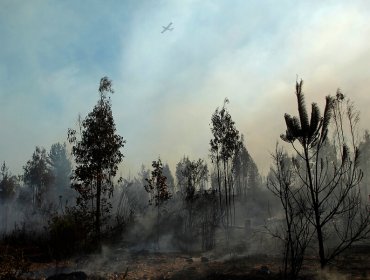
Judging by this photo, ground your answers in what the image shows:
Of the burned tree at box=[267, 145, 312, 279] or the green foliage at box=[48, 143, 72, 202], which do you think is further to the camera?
the green foliage at box=[48, 143, 72, 202]

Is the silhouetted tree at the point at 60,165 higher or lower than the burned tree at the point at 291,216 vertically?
higher

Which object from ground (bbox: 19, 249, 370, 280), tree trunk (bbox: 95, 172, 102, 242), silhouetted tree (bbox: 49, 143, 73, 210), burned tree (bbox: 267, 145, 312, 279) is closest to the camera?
burned tree (bbox: 267, 145, 312, 279)

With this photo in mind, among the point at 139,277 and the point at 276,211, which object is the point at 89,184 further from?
the point at 276,211

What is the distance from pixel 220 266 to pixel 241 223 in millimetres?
23540

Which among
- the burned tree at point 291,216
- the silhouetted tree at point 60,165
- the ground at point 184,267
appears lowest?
the ground at point 184,267

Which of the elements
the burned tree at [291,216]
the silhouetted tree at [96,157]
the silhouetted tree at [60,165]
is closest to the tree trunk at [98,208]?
the silhouetted tree at [96,157]

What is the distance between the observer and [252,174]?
71562mm

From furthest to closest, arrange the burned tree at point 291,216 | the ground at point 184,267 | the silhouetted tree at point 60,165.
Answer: the silhouetted tree at point 60,165
the ground at point 184,267
the burned tree at point 291,216

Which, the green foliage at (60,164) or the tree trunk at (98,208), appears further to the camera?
the green foliage at (60,164)

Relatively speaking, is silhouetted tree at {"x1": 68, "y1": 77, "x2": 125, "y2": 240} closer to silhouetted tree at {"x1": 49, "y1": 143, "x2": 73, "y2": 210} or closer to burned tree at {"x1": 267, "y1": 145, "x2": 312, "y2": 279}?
burned tree at {"x1": 267, "y1": 145, "x2": 312, "y2": 279}

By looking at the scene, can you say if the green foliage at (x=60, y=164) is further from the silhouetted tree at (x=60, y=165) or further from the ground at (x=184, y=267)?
the ground at (x=184, y=267)

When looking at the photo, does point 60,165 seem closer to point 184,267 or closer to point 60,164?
point 60,164

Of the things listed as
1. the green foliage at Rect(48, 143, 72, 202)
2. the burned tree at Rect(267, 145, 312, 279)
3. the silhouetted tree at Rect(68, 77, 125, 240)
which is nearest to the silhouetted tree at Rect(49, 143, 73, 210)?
the green foliage at Rect(48, 143, 72, 202)

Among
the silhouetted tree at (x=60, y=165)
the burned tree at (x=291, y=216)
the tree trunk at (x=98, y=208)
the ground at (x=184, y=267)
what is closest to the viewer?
the burned tree at (x=291, y=216)
